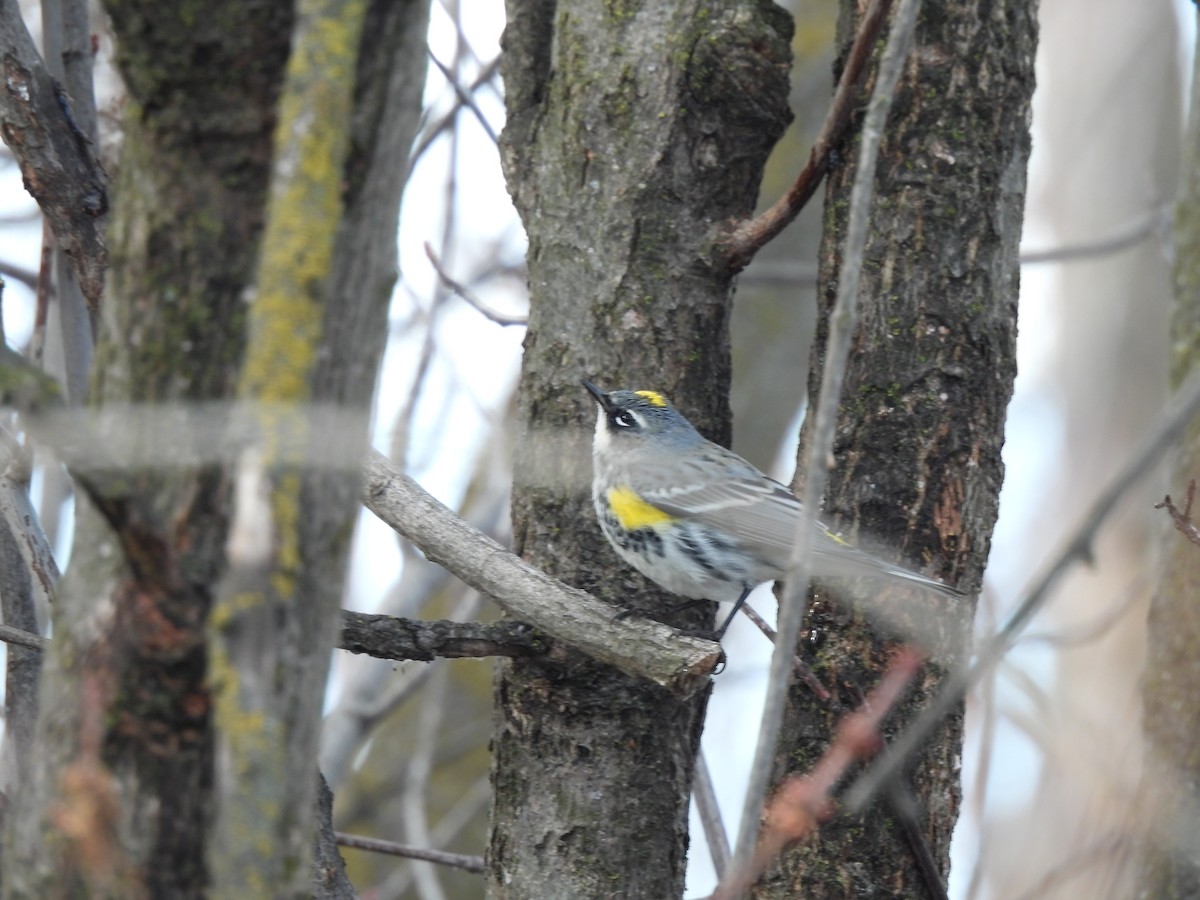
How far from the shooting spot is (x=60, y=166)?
2842 millimetres

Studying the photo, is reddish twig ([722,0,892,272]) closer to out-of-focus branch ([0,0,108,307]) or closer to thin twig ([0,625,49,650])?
out-of-focus branch ([0,0,108,307])

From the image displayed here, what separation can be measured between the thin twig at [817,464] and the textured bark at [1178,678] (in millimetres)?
1927

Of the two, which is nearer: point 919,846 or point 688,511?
point 919,846

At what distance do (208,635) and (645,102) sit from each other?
220cm

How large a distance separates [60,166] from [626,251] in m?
1.34

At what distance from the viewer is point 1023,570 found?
1170cm

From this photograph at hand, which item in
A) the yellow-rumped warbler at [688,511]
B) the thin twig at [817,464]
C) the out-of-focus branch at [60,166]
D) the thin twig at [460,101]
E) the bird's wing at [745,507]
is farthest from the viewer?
the thin twig at [460,101]

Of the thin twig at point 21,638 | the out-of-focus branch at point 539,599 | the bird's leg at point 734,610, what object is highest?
the out-of-focus branch at point 539,599

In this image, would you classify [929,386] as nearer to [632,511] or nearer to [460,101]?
[632,511]

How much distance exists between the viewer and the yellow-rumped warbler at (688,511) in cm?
336

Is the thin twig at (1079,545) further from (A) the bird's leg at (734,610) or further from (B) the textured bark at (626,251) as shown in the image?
(A) the bird's leg at (734,610)

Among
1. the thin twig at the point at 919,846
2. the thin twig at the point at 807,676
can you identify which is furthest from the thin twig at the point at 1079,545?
the thin twig at the point at 919,846

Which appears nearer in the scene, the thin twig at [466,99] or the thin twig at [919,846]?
the thin twig at [919,846]

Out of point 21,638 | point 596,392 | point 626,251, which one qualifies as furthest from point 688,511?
point 21,638
